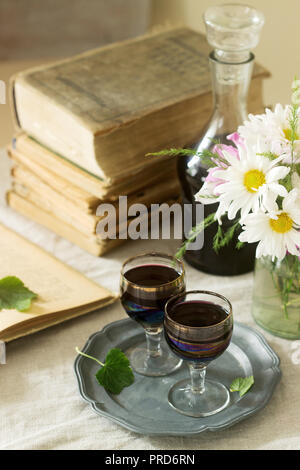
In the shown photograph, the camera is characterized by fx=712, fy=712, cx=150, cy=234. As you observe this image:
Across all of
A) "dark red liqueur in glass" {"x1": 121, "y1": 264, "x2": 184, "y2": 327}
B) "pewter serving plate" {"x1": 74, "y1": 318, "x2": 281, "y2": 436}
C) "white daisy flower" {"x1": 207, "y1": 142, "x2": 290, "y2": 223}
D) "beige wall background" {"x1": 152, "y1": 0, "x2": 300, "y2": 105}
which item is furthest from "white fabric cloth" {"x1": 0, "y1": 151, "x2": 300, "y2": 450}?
"beige wall background" {"x1": 152, "y1": 0, "x2": 300, "y2": 105}

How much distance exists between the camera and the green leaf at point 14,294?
3.17ft

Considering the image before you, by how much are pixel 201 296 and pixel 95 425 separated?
0.19 meters

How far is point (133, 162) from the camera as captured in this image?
3.68 ft

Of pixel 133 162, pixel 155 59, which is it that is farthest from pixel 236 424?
pixel 155 59

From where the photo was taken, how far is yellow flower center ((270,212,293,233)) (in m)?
0.79

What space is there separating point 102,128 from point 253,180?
0.34 m

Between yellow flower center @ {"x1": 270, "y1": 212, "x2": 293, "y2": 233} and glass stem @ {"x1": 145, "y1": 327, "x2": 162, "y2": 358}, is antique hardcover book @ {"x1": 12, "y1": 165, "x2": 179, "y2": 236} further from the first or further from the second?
yellow flower center @ {"x1": 270, "y1": 212, "x2": 293, "y2": 233}

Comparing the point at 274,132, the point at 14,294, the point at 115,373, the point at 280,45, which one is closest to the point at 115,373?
the point at 115,373

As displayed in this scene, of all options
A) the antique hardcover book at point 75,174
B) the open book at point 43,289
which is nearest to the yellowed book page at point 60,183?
the antique hardcover book at point 75,174

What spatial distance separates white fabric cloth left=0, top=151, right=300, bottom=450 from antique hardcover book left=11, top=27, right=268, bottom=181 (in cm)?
21

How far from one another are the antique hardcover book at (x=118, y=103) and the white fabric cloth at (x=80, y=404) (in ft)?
0.70

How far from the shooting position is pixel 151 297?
84 centimetres

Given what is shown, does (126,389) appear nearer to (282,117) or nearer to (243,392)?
(243,392)

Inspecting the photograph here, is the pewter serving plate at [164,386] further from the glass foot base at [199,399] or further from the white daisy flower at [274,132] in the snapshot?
the white daisy flower at [274,132]
